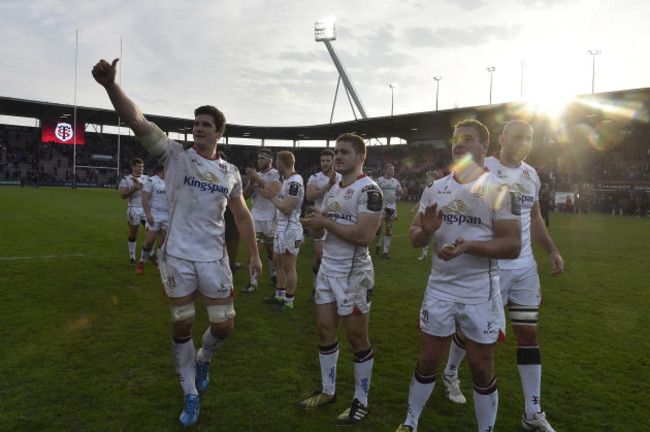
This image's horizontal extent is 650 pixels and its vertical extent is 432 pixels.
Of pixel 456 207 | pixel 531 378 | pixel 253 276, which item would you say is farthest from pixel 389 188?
pixel 456 207

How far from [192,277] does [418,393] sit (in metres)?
2.04

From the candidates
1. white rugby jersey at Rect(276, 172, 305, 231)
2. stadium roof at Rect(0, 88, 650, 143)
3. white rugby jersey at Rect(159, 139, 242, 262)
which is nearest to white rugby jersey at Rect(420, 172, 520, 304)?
white rugby jersey at Rect(159, 139, 242, 262)

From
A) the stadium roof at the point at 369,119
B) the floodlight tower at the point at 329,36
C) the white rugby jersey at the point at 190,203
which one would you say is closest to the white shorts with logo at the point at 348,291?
the white rugby jersey at the point at 190,203

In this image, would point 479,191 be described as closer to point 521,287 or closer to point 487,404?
point 521,287

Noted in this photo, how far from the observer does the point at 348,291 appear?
359cm

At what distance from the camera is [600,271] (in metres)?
10.4

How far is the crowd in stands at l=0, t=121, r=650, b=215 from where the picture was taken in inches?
1428

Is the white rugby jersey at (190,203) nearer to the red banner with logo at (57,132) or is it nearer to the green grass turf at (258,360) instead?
the green grass turf at (258,360)

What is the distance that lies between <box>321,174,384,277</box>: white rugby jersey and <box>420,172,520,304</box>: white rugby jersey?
0.75m

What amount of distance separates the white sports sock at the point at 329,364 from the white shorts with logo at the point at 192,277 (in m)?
1.04

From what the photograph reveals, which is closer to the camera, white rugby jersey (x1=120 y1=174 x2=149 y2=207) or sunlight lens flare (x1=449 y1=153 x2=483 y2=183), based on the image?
sunlight lens flare (x1=449 y1=153 x2=483 y2=183)

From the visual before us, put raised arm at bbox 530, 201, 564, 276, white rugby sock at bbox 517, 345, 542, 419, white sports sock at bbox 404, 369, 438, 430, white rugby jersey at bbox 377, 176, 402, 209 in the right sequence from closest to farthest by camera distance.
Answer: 1. white sports sock at bbox 404, 369, 438, 430
2. white rugby sock at bbox 517, 345, 542, 419
3. raised arm at bbox 530, 201, 564, 276
4. white rugby jersey at bbox 377, 176, 402, 209

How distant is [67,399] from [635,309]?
8451 mm

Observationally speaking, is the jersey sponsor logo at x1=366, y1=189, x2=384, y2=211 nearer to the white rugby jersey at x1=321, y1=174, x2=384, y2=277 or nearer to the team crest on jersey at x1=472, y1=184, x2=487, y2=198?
the white rugby jersey at x1=321, y1=174, x2=384, y2=277
